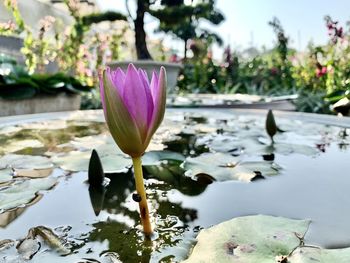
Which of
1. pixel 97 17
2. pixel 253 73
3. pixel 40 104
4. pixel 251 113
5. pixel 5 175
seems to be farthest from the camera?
pixel 253 73

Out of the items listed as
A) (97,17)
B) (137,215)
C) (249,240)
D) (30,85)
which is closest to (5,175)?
(137,215)

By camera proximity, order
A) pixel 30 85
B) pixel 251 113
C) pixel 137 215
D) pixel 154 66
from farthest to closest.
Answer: pixel 154 66
pixel 30 85
pixel 251 113
pixel 137 215

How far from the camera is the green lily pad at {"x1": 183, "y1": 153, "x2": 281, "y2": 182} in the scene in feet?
1.73

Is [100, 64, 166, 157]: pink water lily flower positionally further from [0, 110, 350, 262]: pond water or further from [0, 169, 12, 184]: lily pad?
[0, 169, 12, 184]: lily pad

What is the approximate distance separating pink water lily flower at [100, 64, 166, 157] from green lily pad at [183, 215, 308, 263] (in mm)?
92

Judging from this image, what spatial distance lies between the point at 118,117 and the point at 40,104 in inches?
69.6

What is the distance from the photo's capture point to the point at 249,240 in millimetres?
299

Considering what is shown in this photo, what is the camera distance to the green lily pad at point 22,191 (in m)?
0.41

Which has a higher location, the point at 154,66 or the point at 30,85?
the point at 154,66

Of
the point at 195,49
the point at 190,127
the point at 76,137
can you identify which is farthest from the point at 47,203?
the point at 195,49

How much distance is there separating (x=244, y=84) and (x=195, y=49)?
95 centimetres

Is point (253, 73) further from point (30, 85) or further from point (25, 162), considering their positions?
point (25, 162)

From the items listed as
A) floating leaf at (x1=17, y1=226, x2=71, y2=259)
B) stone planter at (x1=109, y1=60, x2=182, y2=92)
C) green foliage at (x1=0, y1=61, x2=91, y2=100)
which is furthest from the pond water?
stone planter at (x1=109, y1=60, x2=182, y2=92)

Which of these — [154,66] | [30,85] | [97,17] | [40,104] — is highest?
[97,17]
